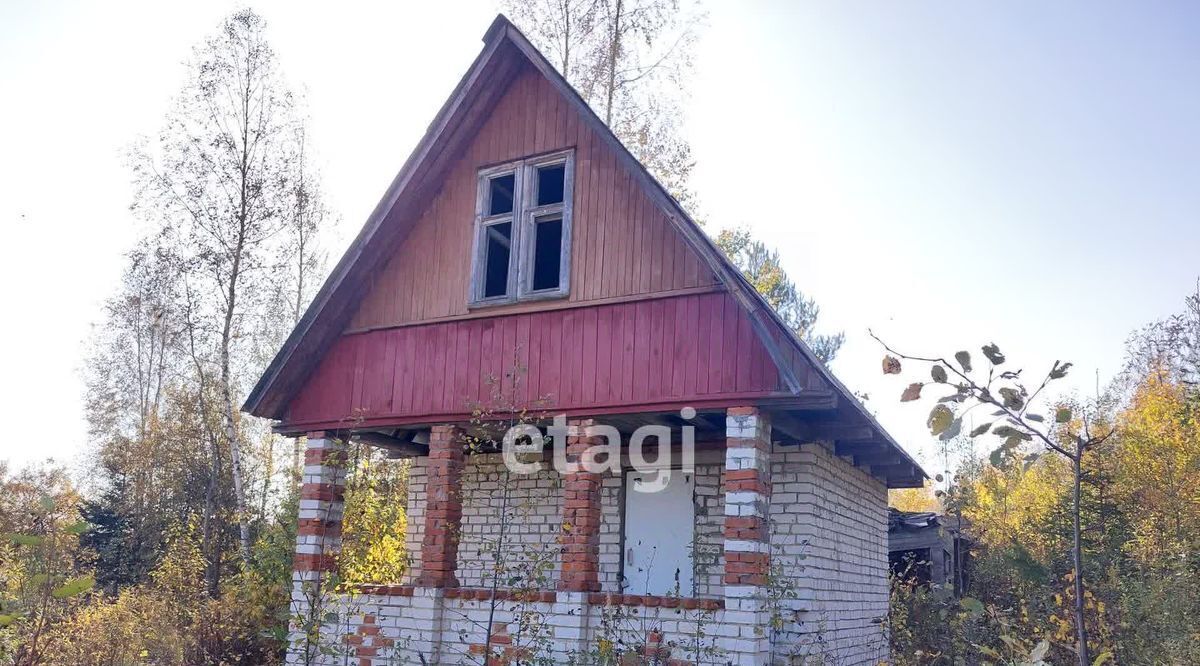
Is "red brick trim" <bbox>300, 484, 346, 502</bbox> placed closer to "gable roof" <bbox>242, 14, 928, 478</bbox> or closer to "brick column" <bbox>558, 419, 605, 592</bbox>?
"gable roof" <bbox>242, 14, 928, 478</bbox>

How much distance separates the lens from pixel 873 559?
12.6 meters

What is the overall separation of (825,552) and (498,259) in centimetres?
513

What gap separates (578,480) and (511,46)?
194 inches

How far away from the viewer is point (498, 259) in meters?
11.4

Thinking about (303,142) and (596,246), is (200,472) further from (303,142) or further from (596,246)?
(596,246)

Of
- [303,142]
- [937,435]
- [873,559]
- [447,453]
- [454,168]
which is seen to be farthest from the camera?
[303,142]

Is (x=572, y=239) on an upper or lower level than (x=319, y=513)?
upper

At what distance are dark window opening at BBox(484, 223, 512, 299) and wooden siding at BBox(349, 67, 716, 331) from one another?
1.66ft

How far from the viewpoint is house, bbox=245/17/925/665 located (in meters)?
8.20

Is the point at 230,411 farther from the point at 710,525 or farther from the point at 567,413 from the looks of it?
the point at 710,525

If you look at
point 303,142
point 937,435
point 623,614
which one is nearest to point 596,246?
point 623,614

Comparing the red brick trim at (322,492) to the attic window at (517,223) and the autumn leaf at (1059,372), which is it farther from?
the autumn leaf at (1059,372)

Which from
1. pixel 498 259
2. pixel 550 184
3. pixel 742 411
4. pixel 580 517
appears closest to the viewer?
pixel 742 411

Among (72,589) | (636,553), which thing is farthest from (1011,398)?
(636,553)
